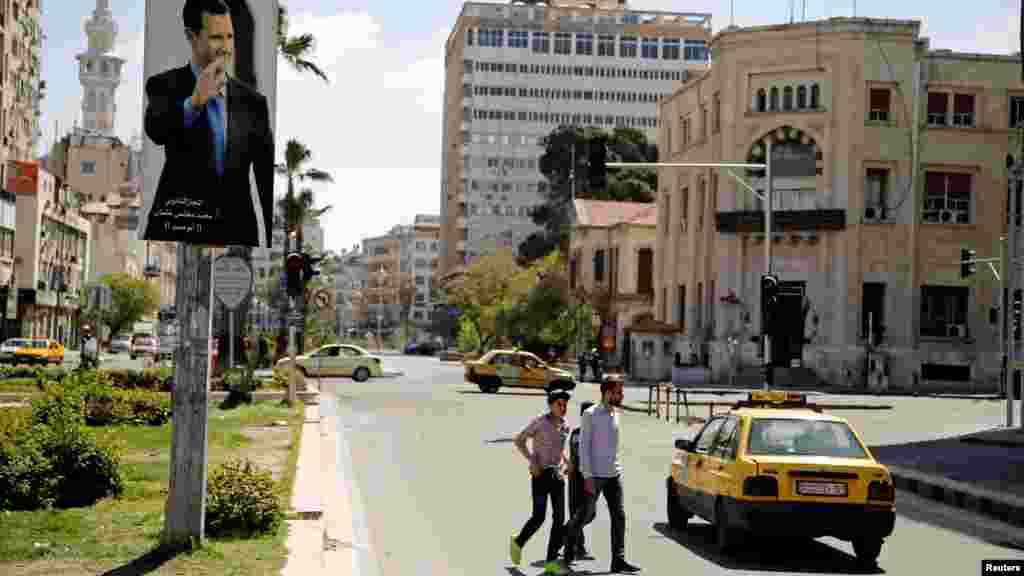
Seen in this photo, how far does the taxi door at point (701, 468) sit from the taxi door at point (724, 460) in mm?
99

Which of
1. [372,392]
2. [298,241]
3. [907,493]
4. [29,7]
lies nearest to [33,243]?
[29,7]

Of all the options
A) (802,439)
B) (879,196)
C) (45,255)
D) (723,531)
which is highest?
(879,196)

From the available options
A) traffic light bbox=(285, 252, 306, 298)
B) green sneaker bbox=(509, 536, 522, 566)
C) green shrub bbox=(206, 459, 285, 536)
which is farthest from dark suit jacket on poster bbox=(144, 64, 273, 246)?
traffic light bbox=(285, 252, 306, 298)

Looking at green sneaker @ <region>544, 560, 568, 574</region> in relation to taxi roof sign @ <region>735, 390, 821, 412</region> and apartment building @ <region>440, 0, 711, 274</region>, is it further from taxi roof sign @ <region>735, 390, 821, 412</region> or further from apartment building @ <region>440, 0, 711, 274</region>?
apartment building @ <region>440, 0, 711, 274</region>

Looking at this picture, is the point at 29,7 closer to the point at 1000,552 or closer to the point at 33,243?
the point at 33,243

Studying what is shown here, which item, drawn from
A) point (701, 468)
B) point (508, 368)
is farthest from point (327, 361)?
point (701, 468)

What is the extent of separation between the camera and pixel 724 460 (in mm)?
13133

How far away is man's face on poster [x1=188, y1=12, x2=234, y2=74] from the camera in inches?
441

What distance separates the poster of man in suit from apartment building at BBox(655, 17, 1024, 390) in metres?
52.3

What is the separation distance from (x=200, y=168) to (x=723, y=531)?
223 inches

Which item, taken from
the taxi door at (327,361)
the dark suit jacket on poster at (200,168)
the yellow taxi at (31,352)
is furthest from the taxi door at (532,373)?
the dark suit jacket on poster at (200,168)

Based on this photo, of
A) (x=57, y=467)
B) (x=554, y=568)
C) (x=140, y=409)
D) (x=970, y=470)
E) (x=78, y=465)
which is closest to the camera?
(x=554, y=568)

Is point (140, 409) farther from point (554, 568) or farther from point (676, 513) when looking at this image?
point (554, 568)

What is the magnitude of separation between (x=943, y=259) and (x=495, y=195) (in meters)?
103
